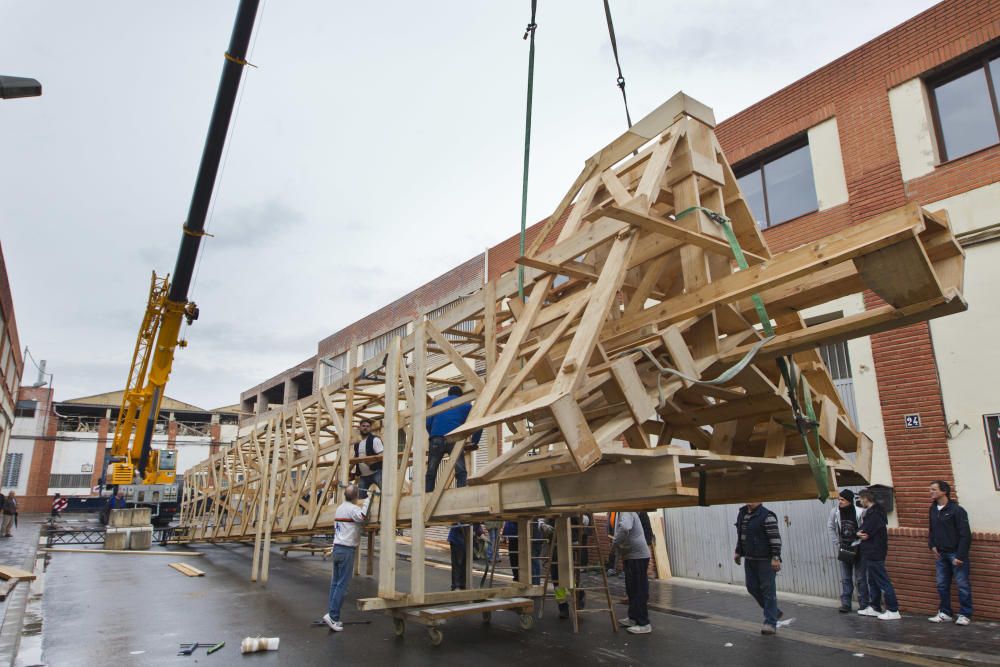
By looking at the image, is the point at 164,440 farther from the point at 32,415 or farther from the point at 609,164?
the point at 609,164

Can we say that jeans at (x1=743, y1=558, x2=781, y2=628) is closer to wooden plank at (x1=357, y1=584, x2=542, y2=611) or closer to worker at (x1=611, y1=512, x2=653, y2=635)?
worker at (x1=611, y1=512, x2=653, y2=635)

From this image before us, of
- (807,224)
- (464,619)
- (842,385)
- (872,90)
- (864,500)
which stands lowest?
(464,619)

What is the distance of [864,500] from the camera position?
9.77 m

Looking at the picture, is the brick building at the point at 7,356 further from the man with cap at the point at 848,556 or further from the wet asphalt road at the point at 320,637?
the man with cap at the point at 848,556

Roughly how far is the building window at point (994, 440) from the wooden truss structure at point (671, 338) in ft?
15.2

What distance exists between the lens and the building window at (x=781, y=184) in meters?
12.4

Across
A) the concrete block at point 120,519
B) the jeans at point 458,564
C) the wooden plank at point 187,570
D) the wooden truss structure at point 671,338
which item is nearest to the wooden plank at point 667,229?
the wooden truss structure at point 671,338

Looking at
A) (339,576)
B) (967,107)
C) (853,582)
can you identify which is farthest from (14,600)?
(967,107)

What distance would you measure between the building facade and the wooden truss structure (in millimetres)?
40831

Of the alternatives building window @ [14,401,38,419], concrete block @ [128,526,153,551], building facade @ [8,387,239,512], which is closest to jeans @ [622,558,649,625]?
concrete block @ [128,526,153,551]

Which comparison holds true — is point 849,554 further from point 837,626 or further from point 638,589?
point 638,589

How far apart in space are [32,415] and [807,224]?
163 ft

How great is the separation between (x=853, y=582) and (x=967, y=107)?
7720mm

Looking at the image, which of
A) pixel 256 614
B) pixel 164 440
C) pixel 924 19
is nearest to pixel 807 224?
pixel 924 19
